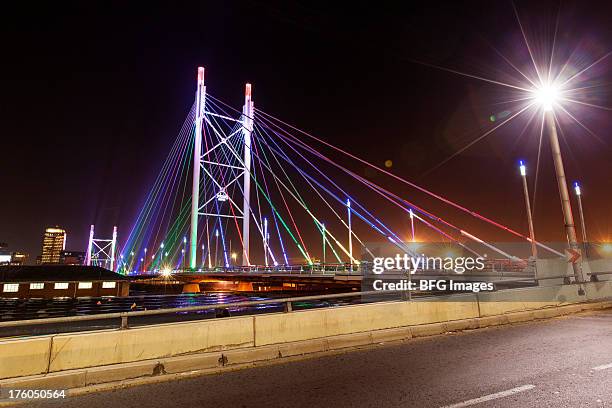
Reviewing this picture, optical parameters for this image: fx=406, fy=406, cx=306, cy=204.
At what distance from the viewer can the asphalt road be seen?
5.21m

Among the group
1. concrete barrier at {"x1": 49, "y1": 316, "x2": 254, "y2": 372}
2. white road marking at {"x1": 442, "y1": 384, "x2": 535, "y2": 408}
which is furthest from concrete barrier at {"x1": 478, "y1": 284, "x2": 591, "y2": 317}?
concrete barrier at {"x1": 49, "y1": 316, "x2": 254, "y2": 372}

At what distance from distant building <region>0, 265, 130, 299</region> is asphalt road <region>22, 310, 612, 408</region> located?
1911 inches

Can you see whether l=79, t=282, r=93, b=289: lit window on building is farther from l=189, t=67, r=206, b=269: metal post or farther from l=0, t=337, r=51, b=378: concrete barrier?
l=0, t=337, r=51, b=378: concrete barrier

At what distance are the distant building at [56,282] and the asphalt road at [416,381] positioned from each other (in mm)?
48551

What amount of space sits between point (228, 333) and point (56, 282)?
4962 centimetres

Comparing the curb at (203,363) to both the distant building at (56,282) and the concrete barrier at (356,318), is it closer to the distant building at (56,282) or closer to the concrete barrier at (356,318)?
the concrete barrier at (356,318)

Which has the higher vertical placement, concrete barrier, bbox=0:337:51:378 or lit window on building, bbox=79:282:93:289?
lit window on building, bbox=79:282:93:289

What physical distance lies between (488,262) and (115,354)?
116 feet

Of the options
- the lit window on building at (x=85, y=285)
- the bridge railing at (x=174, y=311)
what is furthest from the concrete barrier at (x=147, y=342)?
the lit window on building at (x=85, y=285)

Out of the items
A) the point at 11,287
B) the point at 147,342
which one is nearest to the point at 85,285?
the point at 11,287

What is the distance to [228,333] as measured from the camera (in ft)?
24.5

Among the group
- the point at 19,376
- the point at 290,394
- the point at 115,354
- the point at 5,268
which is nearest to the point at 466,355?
the point at 290,394

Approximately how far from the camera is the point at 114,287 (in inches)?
2008

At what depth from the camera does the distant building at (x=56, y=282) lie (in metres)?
46.8
